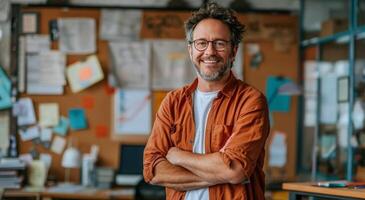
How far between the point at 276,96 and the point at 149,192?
1.64 metres

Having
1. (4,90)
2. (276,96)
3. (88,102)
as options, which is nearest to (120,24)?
(88,102)

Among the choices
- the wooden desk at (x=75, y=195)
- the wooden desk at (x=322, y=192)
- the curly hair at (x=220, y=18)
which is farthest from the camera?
the wooden desk at (x=75, y=195)

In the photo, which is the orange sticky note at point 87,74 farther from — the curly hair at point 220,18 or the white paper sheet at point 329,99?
the curly hair at point 220,18

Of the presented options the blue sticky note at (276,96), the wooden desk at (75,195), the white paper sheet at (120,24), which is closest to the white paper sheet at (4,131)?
the wooden desk at (75,195)

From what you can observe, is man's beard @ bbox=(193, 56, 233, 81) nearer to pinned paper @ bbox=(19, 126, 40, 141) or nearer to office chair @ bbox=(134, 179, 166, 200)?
office chair @ bbox=(134, 179, 166, 200)

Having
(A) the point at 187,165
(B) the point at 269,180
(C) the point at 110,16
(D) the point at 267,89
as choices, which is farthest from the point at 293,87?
(A) the point at 187,165

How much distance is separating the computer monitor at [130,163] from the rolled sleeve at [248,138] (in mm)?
3181

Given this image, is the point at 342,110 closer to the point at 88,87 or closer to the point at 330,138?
the point at 330,138

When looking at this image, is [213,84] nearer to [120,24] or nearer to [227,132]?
[227,132]

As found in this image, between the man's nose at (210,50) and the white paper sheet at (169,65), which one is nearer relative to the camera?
the man's nose at (210,50)

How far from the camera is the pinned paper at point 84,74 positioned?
5.17 m

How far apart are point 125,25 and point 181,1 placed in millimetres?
538

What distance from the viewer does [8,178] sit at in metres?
4.82

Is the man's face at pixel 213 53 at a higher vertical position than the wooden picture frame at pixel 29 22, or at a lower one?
lower
